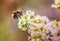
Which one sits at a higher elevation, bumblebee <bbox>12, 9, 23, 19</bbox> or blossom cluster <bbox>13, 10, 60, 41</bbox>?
bumblebee <bbox>12, 9, 23, 19</bbox>

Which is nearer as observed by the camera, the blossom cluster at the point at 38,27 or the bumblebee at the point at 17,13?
the blossom cluster at the point at 38,27

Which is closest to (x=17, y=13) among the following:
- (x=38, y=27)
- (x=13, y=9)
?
(x=13, y=9)

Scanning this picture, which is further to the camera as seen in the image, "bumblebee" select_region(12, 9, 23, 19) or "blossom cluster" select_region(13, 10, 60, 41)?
"bumblebee" select_region(12, 9, 23, 19)

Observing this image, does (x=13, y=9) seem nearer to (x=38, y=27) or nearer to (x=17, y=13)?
(x=17, y=13)

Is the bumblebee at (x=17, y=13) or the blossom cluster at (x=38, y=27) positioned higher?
the bumblebee at (x=17, y=13)
